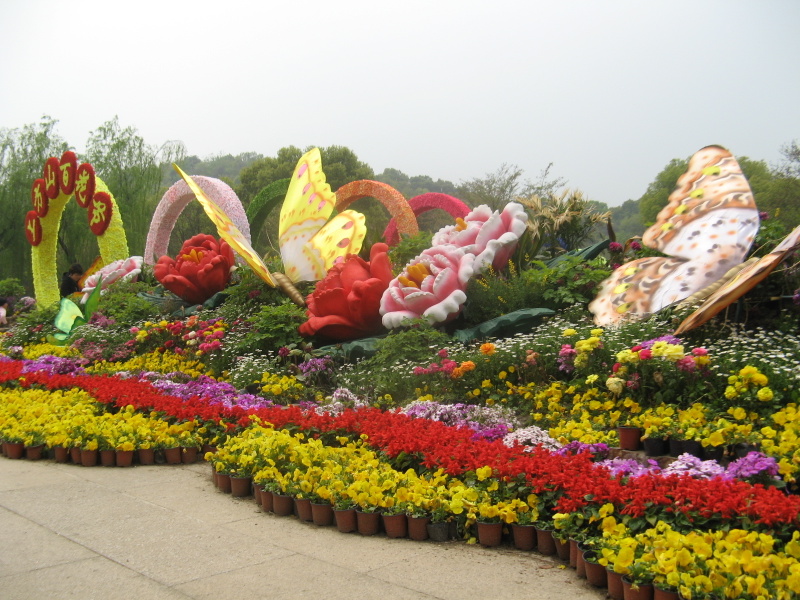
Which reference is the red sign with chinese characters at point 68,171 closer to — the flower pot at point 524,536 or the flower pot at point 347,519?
the flower pot at point 347,519

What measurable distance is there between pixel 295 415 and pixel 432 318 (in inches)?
71.7

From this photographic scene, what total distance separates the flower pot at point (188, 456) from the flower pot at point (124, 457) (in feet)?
1.08

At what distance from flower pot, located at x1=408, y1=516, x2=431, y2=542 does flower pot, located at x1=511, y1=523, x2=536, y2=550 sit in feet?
1.33

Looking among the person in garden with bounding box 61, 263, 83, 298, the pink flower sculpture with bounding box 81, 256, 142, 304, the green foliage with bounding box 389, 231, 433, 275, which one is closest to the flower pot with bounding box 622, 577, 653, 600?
the green foliage with bounding box 389, 231, 433, 275

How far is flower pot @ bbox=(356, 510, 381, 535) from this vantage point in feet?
11.4

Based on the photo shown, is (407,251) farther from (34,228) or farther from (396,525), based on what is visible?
(34,228)

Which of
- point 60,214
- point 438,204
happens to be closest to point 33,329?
point 60,214

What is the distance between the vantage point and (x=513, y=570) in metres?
2.98

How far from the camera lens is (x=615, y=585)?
104 inches

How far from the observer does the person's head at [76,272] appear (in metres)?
14.8

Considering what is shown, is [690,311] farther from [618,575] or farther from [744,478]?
[618,575]

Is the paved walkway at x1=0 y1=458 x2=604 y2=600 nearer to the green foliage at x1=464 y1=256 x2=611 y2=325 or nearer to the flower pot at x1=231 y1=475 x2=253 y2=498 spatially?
the flower pot at x1=231 y1=475 x2=253 y2=498

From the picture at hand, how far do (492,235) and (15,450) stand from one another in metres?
4.15

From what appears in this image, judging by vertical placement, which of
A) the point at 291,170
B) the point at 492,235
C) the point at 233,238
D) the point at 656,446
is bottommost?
the point at 656,446
